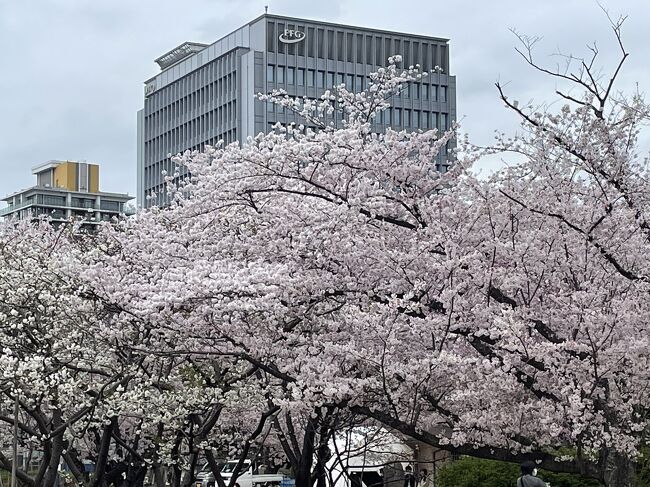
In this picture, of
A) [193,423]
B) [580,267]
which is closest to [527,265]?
[580,267]

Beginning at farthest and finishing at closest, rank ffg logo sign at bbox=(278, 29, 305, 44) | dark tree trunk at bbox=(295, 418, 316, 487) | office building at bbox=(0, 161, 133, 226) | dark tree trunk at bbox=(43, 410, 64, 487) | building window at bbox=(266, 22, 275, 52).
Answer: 1. office building at bbox=(0, 161, 133, 226)
2. ffg logo sign at bbox=(278, 29, 305, 44)
3. building window at bbox=(266, 22, 275, 52)
4. dark tree trunk at bbox=(295, 418, 316, 487)
5. dark tree trunk at bbox=(43, 410, 64, 487)

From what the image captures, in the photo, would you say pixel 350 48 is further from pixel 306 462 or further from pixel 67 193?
pixel 306 462

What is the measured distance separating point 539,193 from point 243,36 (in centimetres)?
7308

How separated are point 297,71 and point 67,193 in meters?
42.7

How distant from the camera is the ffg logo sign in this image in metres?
80.9

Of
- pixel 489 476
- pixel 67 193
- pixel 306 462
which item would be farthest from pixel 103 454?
pixel 67 193

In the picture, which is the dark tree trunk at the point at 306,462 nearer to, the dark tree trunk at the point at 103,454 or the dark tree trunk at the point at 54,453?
the dark tree trunk at the point at 103,454

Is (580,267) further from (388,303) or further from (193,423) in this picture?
(193,423)

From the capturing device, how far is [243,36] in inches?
3243

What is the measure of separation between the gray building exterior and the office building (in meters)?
31.5

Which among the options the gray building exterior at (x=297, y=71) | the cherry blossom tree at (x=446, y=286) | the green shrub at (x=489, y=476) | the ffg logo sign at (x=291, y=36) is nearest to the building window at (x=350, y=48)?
the gray building exterior at (x=297, y=71)

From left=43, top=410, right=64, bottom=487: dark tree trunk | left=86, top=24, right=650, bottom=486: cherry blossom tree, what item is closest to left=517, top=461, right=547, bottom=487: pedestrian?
left=86, top=24, right=650, bottom=486: cherry blossom tree

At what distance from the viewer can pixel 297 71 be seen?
8200 centimetres

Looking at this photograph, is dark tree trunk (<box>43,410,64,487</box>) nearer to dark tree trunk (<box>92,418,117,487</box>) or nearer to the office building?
dark tree trunk (<box>92,418,117,487</box>)
